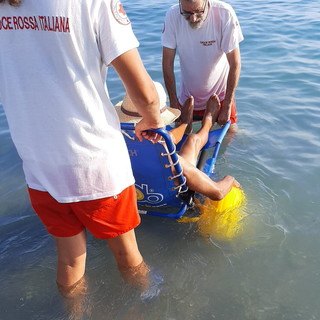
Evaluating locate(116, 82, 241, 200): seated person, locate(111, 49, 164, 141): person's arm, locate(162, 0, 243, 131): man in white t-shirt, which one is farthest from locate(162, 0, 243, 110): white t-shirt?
locate(111, 49, 164, 141): person's arm

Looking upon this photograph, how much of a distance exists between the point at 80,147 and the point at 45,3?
605 millimetres

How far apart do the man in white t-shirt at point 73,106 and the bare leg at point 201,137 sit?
3.96 ft

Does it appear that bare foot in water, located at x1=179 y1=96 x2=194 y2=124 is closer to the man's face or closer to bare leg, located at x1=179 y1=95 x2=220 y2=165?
bare leg, located at x1=179 y1=95 x2=220 y2=165

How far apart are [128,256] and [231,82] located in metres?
2.28

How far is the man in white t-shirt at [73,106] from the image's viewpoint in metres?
1.46

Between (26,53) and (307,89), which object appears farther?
(307,89)

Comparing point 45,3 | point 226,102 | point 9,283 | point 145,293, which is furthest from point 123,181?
point 226,102

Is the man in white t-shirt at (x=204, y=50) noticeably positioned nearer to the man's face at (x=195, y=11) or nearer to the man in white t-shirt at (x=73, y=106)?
the man's face at (x=195, y=11)

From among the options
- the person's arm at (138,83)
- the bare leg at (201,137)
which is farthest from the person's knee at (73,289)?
the bare leg at (201,137)

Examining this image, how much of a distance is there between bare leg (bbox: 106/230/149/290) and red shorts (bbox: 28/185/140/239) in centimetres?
9

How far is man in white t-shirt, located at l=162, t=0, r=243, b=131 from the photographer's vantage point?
11.9ft

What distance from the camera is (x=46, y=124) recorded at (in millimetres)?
1655

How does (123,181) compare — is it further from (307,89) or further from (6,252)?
(307,89)

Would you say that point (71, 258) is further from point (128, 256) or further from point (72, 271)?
point (128, 256)
